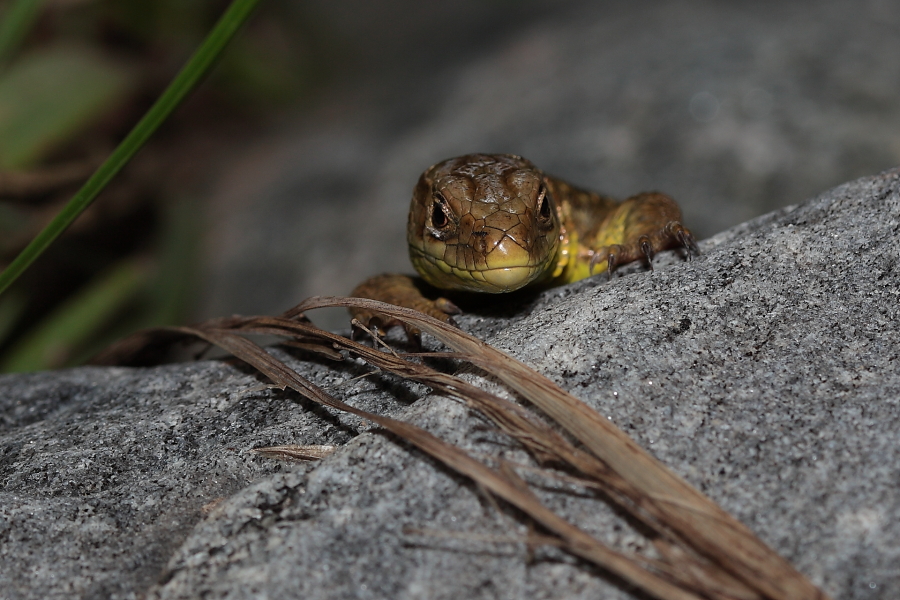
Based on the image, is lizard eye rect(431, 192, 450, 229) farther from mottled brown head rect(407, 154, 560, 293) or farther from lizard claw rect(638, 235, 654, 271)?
lizard claw rect(638, 235, 654, 271)

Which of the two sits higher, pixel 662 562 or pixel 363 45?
pixel 363 45

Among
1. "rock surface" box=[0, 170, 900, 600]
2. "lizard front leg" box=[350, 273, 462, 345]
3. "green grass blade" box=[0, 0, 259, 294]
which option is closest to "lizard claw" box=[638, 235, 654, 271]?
"rock surface" box=[0, 170, 900, 600]

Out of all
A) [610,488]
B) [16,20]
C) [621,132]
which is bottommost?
[16,20]

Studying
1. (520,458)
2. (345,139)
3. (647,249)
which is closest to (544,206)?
(647,249)

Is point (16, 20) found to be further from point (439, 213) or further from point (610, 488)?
point (610, 488)

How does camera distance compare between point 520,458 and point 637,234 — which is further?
point 637,234

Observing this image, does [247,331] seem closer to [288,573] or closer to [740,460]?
[288,573]

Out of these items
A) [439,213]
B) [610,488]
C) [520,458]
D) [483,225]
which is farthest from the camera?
[439,213]

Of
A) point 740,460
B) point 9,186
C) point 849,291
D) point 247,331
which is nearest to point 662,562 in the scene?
point 740,460
